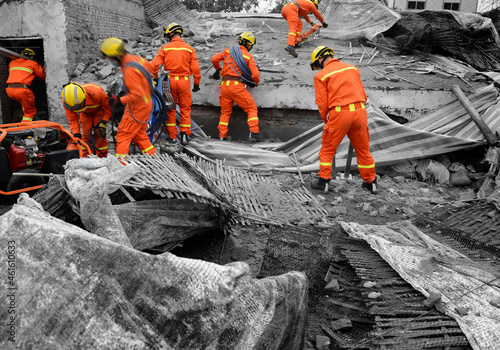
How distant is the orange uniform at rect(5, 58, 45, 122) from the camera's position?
7.20 metres

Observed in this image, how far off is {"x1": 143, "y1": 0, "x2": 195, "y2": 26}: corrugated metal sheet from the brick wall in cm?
48

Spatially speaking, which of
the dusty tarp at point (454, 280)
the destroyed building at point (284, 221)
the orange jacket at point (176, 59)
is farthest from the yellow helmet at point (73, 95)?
the dusty tarp at point (454, 280)

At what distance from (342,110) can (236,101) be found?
7.57ft

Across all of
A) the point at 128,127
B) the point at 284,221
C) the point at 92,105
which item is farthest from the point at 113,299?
the point at 92,105

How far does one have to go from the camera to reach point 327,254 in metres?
2.83

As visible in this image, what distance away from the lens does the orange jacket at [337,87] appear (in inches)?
180

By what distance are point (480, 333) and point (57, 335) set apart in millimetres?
1675

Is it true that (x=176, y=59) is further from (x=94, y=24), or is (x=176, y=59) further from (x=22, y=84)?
(x=94, y=24)

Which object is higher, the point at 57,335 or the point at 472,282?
the point at 57,335

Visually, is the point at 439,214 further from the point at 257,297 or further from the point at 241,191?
the point at 257,297

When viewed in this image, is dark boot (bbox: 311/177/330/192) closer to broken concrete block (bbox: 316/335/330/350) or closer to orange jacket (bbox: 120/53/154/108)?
orange jacket (bbox: 120/53/154/108)

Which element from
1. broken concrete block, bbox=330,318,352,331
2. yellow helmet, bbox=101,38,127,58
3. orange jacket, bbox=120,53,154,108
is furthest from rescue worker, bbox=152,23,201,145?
broken concrete block, bbox=330,318,352,331

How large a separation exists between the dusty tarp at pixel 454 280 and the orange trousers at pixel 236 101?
3.81 metres

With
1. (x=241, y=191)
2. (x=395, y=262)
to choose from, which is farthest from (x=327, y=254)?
(x=241, y=191)
